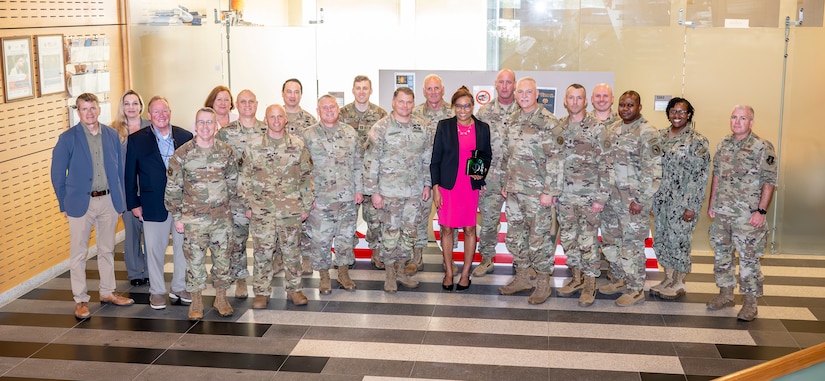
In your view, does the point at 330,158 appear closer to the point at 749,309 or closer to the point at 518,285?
the point at 518,285

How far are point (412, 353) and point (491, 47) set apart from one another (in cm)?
389

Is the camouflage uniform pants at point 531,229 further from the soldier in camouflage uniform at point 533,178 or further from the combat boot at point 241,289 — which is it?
the combat boot at point 241,289

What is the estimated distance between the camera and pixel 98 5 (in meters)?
8.16

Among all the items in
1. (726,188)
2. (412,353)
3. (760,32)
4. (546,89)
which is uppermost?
(760,32)

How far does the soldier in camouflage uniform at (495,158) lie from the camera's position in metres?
6.94

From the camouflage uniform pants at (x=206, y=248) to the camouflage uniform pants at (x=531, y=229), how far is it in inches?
85.2

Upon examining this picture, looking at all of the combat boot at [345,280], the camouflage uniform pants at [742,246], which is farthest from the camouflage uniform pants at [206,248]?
the camouflage uniform pants at [742,246]

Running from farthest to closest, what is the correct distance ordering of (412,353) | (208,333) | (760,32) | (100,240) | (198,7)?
(198,7) → (760,32) → (100,240) → (208,333) → (412,353)

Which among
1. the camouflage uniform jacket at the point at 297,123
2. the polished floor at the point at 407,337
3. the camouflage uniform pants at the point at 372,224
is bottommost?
the polished floor at the point at 407,337

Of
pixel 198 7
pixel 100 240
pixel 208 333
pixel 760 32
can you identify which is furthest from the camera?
pixel 198 7

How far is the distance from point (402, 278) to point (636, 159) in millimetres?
2126

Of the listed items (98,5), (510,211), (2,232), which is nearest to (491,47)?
(510,211)

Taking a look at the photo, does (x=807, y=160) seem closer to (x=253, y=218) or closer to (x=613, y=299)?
(x=613, y=299)

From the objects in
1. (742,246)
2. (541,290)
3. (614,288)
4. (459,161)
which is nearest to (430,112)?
(459,161)
